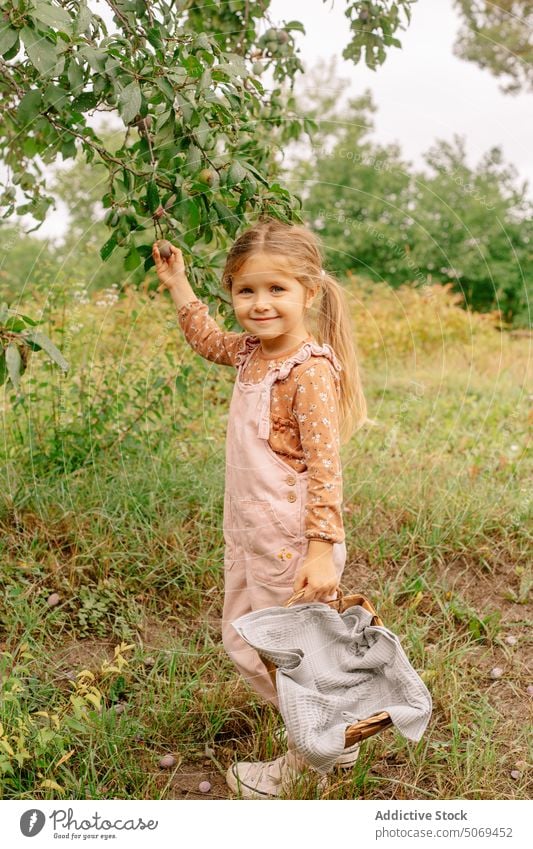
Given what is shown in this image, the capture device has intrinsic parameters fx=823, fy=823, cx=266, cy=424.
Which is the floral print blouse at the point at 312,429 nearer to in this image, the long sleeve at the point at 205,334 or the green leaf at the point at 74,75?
the long sleeve at the point at 205,334

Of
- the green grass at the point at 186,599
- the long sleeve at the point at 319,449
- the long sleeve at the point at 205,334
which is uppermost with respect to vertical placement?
the long sleeve at the point at 205,334

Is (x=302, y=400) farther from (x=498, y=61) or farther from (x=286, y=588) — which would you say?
(x=498, y=61)

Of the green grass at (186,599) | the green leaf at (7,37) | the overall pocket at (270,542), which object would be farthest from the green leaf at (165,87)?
the green grass at (186,599)

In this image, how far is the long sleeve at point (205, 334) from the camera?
208 cm

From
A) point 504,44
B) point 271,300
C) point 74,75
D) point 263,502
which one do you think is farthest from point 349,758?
point 504,44

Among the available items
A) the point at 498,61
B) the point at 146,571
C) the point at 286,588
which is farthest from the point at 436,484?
the point at 498,61

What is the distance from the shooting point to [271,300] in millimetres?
1831

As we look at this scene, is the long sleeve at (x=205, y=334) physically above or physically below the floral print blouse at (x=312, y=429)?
above

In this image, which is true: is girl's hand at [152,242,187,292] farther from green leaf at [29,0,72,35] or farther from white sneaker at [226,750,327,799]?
white sneaker at [226,750,327,799]

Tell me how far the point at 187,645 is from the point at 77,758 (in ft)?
1.71

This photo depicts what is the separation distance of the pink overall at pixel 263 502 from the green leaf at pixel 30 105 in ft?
2.98

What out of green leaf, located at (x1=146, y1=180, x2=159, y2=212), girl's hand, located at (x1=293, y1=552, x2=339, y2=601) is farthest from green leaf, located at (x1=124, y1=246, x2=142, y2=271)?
girl's hand, located at (x1=293, y1=552, x2=339, y2=601)

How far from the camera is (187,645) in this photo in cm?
237
